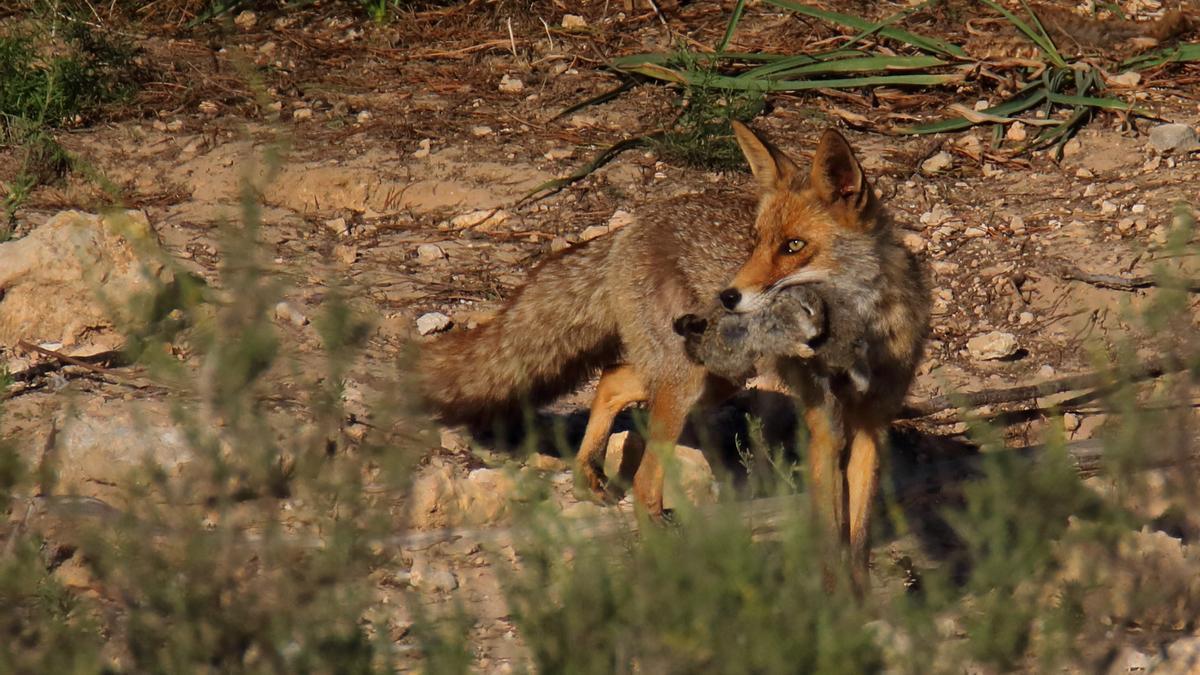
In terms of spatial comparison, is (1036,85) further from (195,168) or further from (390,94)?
(195,168)

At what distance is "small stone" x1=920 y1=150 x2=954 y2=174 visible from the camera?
8.43 meters

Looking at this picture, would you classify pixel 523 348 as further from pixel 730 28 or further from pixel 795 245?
pixel 730 28

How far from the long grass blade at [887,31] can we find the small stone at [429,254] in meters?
2.75

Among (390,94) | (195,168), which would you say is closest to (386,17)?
(390,94)

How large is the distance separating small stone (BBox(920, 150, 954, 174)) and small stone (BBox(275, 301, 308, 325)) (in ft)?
12.2

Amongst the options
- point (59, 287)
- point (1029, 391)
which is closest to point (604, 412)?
point (1029, 391)

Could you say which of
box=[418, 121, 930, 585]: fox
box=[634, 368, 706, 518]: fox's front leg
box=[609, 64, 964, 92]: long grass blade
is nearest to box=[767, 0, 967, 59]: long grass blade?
box=[609, 64, 964, 92]: long grass blade

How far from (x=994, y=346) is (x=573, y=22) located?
4.05 meters

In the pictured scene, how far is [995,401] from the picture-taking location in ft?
20.6

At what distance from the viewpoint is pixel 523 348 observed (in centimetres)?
589

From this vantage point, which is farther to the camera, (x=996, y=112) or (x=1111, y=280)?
(x=996, y=112)

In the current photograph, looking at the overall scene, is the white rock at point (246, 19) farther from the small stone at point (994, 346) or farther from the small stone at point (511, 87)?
the small stone at point (994, 346)

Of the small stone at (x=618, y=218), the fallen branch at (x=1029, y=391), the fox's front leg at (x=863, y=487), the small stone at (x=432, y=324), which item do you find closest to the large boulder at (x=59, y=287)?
the small stone at (x=432, y=324)

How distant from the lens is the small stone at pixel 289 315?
6.60 meters
